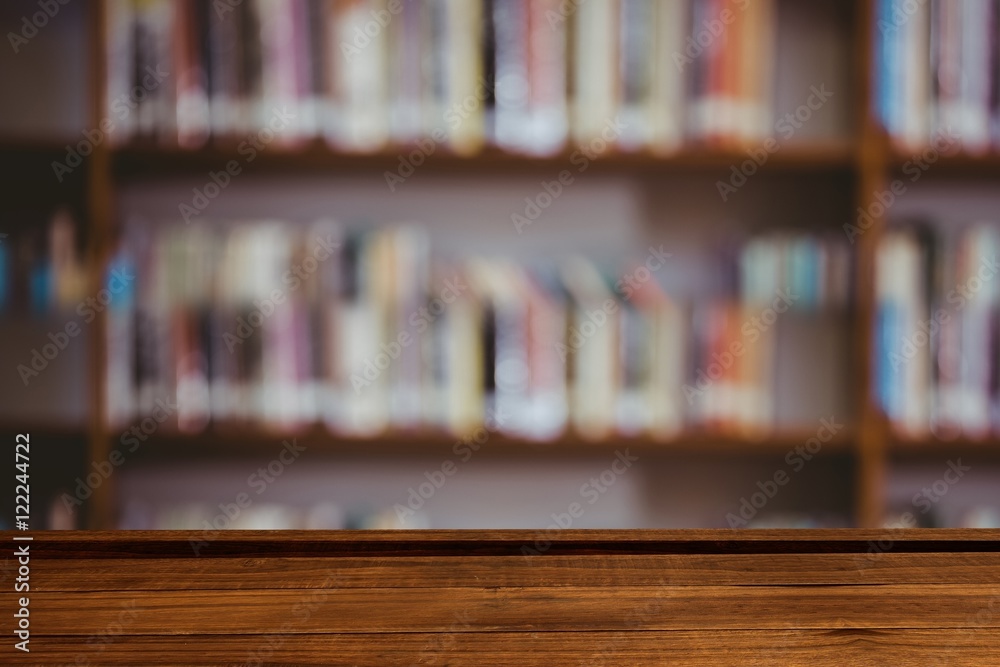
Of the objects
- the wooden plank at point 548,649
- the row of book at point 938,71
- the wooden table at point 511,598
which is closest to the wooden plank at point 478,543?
the wooden table at point 511,598

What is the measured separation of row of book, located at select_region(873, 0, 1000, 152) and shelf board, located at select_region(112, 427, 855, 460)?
64 centimetres

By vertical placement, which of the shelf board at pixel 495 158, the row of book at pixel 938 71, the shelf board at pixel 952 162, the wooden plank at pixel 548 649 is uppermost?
the row of book at pixel 938 71

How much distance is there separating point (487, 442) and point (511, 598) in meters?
1.02

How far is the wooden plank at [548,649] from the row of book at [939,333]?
3.90ft

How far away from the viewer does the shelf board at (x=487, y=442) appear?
5.26ft

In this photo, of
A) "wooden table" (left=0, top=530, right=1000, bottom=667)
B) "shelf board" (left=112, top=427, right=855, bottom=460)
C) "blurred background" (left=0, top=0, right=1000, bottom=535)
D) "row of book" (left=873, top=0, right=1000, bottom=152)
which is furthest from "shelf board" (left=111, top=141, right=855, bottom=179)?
"wooden table" (left=0, top=530, right=1000, bottom=667)

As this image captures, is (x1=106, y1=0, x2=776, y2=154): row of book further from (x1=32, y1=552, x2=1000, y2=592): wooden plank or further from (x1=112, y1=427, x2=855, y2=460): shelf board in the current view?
(x1=32, y1=552, x2=1000, y2=592): wooden plank

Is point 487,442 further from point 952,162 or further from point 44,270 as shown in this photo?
point 952,162

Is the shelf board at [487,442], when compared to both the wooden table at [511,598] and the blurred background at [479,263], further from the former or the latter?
the wooden table at [511,598]

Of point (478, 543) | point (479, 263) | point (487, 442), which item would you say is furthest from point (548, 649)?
point (479, 263)

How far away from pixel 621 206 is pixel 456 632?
146cm

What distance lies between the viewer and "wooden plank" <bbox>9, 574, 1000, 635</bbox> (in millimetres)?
533

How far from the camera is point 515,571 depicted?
0.63m

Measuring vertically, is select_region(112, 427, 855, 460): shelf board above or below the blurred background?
below
